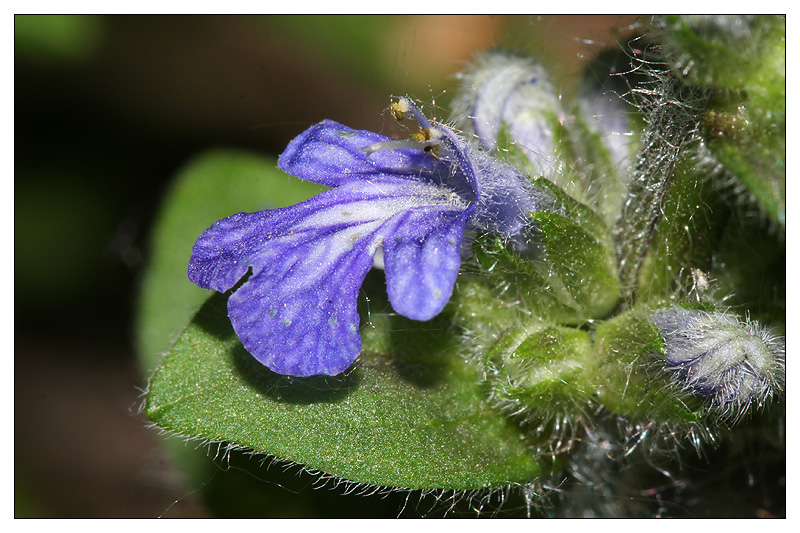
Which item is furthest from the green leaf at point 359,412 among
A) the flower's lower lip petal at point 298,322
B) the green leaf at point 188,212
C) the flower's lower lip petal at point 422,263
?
the green leaf at point 188,212

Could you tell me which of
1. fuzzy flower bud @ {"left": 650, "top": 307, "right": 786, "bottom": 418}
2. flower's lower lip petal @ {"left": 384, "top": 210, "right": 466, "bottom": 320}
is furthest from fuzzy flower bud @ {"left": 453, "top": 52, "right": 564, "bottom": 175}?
fuzzy flower bud @ {"left": 650, "top": 307, "right": 786, "bottom": 418}

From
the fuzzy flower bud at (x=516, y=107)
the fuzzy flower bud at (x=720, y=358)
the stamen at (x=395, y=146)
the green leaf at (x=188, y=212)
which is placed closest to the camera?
the fuzzy flower bud at (x=720, y=358)

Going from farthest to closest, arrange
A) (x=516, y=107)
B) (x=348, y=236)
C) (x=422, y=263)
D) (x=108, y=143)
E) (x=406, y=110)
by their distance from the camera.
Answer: (x=108, y=143) → (x=516, y=107) → (x=406, y=110) → (x=348, y=236) → (x=422, y=263)

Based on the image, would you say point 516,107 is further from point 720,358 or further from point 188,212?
point 188,212

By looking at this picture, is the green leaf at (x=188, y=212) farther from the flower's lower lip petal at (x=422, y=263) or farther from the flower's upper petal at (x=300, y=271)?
the flower's lower lip petal at (x=422, y=263)

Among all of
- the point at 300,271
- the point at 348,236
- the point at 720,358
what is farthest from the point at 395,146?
the point at 720,358

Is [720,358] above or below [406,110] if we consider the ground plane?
below
